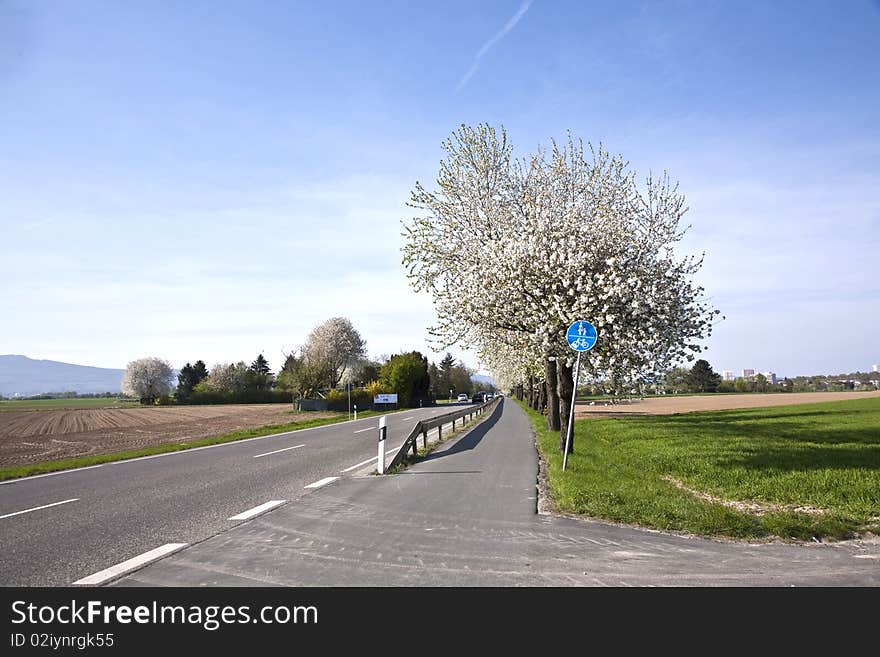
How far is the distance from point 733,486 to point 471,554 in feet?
21.4

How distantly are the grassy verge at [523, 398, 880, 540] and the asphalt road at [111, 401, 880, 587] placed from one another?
1.69 feet

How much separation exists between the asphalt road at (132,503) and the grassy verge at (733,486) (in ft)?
16.0

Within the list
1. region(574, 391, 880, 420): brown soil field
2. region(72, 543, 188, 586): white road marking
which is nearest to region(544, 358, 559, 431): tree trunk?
region(574, 391, 880, 420): brown soil field

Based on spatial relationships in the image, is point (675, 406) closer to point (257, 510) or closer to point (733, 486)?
point (733, 486)

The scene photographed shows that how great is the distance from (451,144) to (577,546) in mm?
15286

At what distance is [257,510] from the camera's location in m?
8.33

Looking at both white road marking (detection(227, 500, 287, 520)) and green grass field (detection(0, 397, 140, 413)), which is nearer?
white road marking (detection(227, 500, 287, 520))

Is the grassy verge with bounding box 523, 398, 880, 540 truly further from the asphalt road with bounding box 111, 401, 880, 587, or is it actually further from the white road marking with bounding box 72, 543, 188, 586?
the white road marking with bounding box 72, 543, 188, 586

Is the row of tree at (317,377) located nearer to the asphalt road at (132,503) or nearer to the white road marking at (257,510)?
the asphalt road at (132,503)

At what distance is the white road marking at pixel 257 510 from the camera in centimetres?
786

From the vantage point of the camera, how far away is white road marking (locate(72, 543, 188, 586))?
16.8 feet

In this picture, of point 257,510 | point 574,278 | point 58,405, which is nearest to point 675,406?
point 574,278
